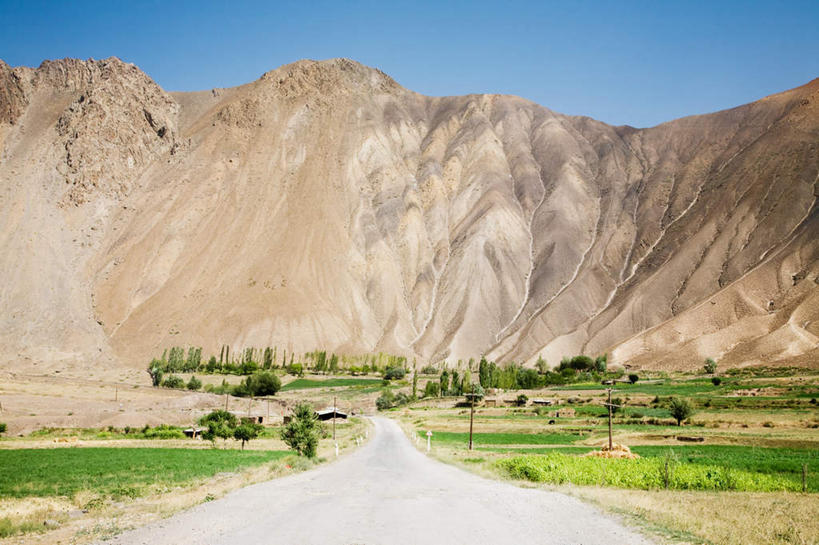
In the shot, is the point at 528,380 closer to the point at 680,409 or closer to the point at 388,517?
the point at 680,409

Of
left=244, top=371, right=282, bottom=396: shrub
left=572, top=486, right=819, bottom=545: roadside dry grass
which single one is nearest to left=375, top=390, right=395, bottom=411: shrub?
left=244, top=371, right=282, bottom=396: shrub

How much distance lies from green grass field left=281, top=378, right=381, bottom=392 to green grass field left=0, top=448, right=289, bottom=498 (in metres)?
56.1

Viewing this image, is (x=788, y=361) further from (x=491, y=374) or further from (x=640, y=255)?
(x=640, y=255)

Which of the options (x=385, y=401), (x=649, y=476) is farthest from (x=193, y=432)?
(x=649, y=476)

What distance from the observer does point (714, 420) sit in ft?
168

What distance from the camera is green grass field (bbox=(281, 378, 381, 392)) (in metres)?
99.4

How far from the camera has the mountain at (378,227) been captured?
111 meters

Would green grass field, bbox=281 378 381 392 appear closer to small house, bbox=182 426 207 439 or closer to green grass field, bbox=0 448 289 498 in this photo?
small house, bbox=182 426 207 439

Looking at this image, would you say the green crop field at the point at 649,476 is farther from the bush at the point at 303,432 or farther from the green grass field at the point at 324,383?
the green grass field at the point at 324,383

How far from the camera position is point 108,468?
101 feet

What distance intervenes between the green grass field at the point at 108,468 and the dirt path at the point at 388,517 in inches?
289

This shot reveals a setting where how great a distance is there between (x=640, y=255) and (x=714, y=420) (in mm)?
94000

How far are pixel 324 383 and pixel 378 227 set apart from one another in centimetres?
5529

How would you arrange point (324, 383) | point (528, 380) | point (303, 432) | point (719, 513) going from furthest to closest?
point (324, 383) < point (528, 380) < point (303, 432) < point (719, 513)
